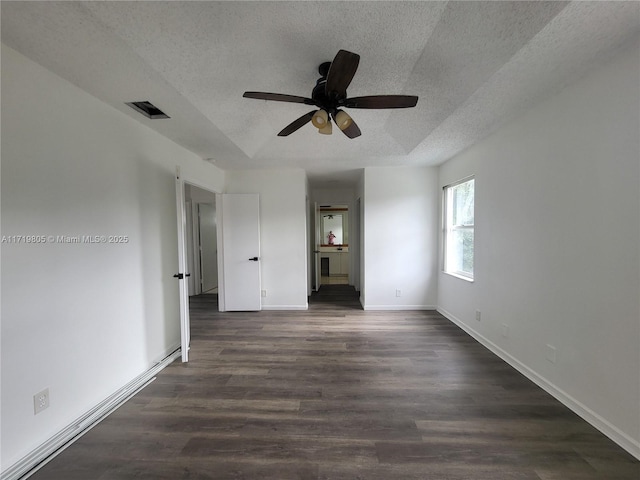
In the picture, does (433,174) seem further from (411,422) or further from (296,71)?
→ (411,422)

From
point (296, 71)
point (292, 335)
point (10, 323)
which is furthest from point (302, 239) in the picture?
point (10, 323)

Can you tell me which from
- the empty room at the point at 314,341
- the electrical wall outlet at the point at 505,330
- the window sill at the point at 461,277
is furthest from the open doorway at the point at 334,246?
the empty room at the point at 314,341

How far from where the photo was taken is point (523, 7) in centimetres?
129

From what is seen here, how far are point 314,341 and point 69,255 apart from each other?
2.37 m

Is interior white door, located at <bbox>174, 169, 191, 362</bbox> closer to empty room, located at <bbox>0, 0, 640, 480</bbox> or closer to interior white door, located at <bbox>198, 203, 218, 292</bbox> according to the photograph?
empty room, located at <bbox>0, 0, 640, 480</bbox>

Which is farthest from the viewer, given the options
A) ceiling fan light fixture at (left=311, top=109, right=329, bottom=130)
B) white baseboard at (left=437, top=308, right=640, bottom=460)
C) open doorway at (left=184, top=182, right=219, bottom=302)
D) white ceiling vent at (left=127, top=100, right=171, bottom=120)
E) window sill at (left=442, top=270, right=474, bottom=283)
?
open doorway at (left=184, top=182, right=219, bottom=302)

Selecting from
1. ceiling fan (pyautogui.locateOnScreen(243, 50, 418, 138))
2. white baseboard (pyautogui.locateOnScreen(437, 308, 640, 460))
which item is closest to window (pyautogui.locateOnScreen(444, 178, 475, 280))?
white baseboard (pyautogui.locateOnScreen(437, 308, 640, 460))

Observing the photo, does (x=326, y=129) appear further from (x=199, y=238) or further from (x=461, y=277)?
(x=199, y=238)

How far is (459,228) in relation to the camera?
11.7 ft

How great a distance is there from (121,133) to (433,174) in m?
4.02

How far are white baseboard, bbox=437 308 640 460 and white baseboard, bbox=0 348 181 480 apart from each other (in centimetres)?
335

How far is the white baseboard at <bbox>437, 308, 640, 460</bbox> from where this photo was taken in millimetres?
1475

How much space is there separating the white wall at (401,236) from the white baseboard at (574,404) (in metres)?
1.39

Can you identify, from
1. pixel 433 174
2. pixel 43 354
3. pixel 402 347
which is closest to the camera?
pixel 43 354
